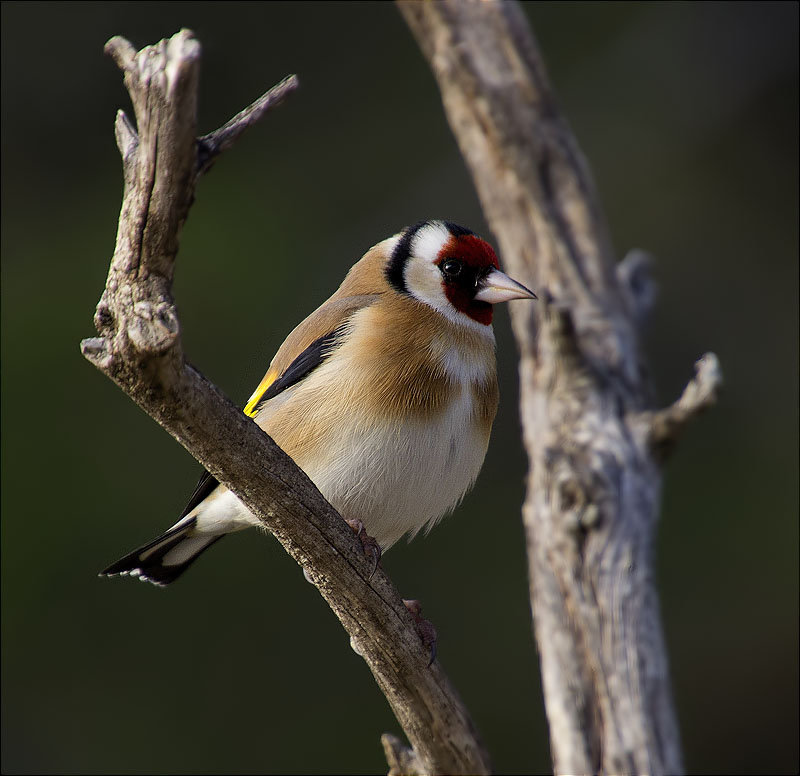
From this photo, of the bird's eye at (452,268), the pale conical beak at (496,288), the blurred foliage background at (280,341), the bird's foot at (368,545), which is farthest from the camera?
the blurred foliage background at (280,341)

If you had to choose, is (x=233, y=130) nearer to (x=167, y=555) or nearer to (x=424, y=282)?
(x=424, y=282)

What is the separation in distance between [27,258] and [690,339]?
14.2ft

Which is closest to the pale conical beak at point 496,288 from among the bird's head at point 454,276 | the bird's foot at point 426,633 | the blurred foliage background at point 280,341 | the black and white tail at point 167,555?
the bird's head at point 454,276

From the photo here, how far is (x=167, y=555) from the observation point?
3.21m

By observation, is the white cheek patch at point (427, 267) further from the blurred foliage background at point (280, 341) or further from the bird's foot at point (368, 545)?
the blurred foliage background at point (280, 341)

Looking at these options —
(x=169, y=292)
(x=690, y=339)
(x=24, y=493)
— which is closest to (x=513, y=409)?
(x=690, y=339)

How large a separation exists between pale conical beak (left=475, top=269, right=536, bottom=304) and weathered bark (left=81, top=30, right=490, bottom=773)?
33.6 inches

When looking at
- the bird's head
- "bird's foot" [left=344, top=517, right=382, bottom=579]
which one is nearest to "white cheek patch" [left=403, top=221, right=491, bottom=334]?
the bird's head

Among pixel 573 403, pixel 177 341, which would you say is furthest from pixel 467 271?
pixel 177 341

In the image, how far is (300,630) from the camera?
625 centimetres

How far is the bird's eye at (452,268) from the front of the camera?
9.85ft

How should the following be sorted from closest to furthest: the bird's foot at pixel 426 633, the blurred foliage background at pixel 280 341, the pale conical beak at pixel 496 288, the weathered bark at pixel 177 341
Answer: the weathered bark at pixel 177 341 < the bird's foot at pixel 426 633 < the pale conical beak at pixel 496 288 < the blurred foliage background at pixel 280 341

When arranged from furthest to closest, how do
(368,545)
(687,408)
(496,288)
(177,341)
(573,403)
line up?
1. (573,403)
2. (687,408)
3. (496,288)
4. (368,545)
5. (177,341)

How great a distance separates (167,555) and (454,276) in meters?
1.18
